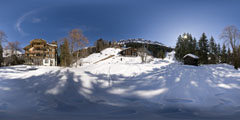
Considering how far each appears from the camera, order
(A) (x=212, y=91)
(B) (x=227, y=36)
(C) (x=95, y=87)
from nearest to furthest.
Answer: (A) (x=212, y=91) → (C) (x=95, y=87) → (B) (x=227, y=36)

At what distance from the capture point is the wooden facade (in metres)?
37.2

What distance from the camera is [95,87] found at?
18.2 ft

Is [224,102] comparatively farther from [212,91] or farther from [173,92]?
[173,92]

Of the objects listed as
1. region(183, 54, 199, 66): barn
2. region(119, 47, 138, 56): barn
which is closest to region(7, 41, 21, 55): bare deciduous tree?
region(119, 47, 138, 56): barn

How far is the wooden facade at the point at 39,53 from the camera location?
37.2 meters

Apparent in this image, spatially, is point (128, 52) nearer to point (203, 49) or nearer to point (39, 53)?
point (203, 49)

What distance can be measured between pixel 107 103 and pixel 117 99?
529mm

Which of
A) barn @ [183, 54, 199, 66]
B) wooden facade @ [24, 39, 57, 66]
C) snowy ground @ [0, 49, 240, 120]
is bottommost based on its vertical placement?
snowy ground @ [0, 49, 240, 120]

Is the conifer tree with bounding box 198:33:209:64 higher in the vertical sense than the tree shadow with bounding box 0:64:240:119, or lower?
higher

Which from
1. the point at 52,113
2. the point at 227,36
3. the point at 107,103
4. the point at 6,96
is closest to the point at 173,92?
the point at 107,103

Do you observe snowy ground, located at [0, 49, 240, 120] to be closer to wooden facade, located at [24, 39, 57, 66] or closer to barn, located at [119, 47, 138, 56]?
wooden facade, located at [24, 39, 57, 66]

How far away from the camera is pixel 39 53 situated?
125ft

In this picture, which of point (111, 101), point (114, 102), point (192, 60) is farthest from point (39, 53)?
point (192, 60)

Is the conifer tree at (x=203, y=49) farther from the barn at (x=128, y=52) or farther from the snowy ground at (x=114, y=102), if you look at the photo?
the snowy ground at (x=114, y=102)
